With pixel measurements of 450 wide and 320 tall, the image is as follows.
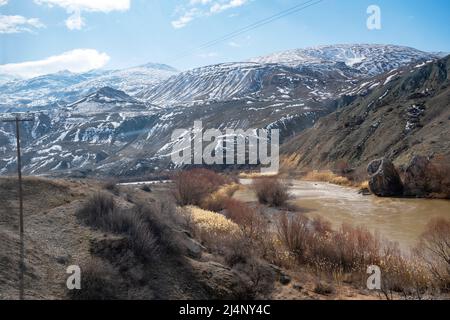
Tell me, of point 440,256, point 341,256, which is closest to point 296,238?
point 341,256

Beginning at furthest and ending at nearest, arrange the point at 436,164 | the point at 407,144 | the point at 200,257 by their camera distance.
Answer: the point at 407,144 < the point at 436,164 < the point at 200,257

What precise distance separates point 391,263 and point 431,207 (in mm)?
24208

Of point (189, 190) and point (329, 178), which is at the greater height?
point (189, 190)

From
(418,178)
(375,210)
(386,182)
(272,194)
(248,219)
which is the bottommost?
(375,210)

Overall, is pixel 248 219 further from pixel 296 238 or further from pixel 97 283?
pixel 97 283

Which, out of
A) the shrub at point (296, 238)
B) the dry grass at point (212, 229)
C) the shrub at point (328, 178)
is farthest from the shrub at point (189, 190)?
the shrub at point (328, 178)

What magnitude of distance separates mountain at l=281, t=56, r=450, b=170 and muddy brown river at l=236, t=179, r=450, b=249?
32.1 feet

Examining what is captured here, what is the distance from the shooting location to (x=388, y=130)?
226ft

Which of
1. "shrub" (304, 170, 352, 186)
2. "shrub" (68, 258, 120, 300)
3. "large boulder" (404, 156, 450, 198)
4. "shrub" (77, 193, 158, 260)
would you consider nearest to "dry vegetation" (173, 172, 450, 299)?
"shrub" (77, 193, 158, 260)

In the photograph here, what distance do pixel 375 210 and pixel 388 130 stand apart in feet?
110

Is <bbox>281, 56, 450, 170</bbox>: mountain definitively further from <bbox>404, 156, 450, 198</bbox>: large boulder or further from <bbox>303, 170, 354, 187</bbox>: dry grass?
<bbox>303, 170, 354, 187</bbox>: dry grass
